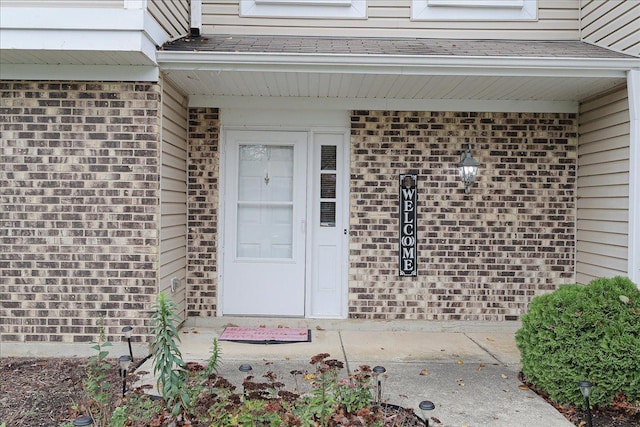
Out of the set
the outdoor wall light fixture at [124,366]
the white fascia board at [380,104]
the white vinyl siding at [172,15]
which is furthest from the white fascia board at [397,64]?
the outdoor wall light fixture at [124,366]

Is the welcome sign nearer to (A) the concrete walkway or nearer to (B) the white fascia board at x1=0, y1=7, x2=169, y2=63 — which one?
(A) the concrete walkway

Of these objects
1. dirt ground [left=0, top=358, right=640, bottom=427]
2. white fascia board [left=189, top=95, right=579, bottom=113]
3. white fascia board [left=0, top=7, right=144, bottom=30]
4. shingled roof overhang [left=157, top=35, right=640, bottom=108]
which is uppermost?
white fascia board [left=0, top=7, right=144, bottom=30]

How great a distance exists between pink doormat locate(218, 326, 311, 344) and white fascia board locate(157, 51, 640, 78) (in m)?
2.63

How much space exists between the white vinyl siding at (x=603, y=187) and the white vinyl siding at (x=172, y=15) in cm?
447

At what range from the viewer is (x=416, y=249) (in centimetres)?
485

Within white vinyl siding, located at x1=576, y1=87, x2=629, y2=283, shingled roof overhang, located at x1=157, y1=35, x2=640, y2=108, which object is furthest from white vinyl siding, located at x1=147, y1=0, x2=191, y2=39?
white vinyl siding, located at x1=576, y1=87, x2=629, y2=283

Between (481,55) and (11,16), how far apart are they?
4.05 m

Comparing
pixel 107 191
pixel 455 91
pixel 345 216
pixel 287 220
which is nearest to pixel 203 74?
pixel 107 191

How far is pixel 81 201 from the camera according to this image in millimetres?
3938

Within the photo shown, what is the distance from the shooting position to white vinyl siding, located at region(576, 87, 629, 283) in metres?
4.12

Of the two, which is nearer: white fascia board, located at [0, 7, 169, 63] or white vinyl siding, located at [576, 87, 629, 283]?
white fascia board, located at [0, 7, 169, 63]

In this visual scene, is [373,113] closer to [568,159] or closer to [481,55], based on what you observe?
[481,55]

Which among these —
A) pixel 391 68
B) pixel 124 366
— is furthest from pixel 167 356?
pixel 391 68

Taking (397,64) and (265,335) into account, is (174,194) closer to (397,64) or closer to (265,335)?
(265,335)
